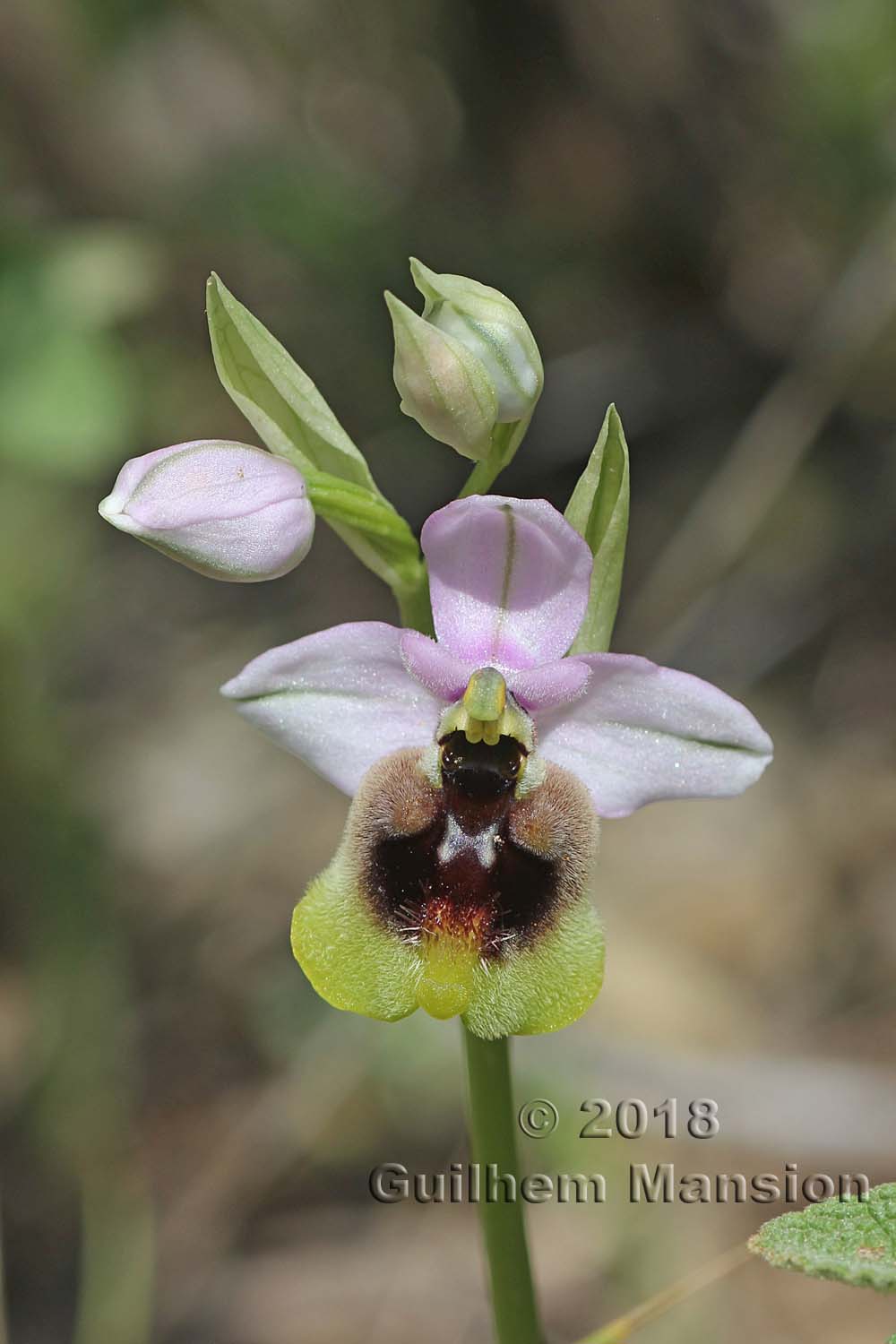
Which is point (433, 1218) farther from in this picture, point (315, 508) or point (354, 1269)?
point (315, 508)

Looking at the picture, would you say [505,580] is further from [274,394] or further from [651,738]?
[274,394]

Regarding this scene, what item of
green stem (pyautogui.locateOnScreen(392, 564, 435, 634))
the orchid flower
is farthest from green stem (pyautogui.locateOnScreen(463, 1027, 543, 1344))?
green stem (pyautogui.locateOnScreen(392, 564, 435, 634))

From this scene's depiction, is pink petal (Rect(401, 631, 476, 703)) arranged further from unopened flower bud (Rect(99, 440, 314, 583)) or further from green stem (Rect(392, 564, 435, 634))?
unopened flower bud (Rect(99, 440, 314, 583))

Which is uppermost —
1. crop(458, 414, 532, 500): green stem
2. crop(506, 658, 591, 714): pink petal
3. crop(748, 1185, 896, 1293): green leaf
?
crop(458, 414, 532, 500): green stem

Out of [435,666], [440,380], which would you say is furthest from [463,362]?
[435,666]

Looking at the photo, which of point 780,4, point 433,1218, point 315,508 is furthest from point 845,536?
point 315,508

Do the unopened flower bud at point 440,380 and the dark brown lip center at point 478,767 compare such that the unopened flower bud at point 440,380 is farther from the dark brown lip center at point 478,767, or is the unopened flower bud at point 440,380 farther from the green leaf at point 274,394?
the dark brown lip center at point 478,767
